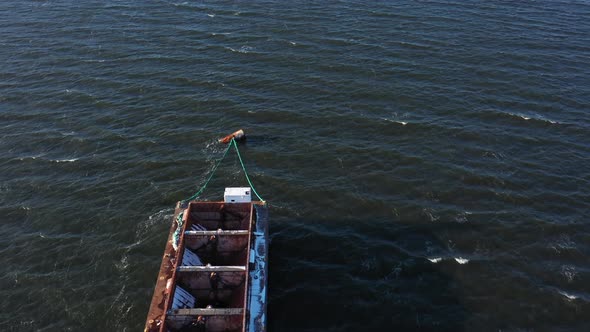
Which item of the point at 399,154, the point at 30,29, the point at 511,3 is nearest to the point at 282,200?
the point at 399,154

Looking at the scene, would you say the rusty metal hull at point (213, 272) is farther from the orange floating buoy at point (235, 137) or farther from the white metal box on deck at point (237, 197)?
the orange floating buoy at point (235, 137)

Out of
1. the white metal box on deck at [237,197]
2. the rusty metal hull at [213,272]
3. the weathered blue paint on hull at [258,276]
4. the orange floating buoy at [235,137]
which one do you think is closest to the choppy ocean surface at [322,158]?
the orange floating buoy at [235,137]

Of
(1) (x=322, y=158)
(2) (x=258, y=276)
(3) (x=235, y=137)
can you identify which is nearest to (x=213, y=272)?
(2) (x=258, y=276)

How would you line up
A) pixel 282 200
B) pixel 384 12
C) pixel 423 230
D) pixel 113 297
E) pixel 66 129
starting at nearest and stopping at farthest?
pixel 113 297 < pixel 423 230 < pixel 282 200 < pixel 66 129 < pixel 384 12

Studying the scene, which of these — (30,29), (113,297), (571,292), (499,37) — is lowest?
(113,297)

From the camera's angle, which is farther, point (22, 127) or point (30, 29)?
point (30, 29)

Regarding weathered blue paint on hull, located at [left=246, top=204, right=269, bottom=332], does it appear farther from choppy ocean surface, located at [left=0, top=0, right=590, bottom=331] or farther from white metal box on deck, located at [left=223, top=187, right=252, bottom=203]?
choppy ocean surface, located at [left=0, top=0, right=590, bottom=331]

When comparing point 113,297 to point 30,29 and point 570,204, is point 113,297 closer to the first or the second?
point 570,204
